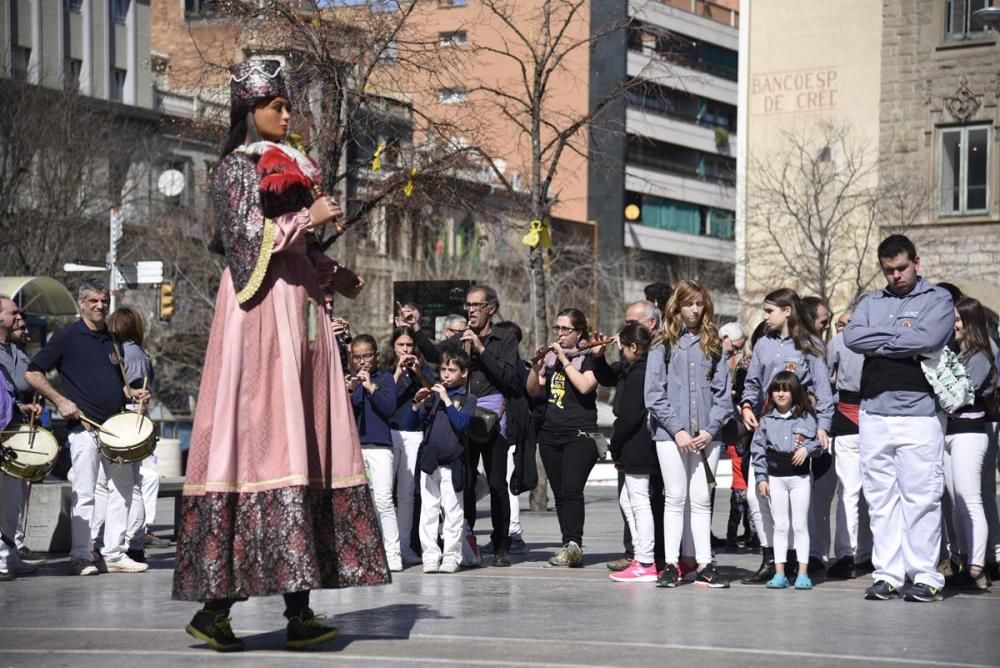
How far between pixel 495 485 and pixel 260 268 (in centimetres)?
580

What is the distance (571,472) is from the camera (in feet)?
45.1

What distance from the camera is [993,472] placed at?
12789mm

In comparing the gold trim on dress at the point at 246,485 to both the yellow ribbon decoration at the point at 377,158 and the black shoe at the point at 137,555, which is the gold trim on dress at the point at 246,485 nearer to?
→ the black shoe at the point at 137,555

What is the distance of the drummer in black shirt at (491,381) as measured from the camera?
45.5 ft

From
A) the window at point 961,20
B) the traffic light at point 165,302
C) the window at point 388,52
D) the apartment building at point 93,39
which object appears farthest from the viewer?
the apartment building at point 93,39

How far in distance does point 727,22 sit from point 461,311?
71350mm

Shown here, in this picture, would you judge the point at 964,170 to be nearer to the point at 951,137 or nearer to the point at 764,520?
the point at 951,137

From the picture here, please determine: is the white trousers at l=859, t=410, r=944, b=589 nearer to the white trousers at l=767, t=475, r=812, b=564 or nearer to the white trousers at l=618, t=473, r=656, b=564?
the white trousers at l=767, t=475, r=812, b=564

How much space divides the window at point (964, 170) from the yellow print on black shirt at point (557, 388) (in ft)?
101

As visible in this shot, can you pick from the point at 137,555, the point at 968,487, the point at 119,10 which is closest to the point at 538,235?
the point at 137,555

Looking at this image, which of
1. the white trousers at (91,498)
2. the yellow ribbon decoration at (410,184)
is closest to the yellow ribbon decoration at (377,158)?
the yellow ribbon decoration at (410,184)

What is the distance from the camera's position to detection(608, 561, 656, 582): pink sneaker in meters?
12.5

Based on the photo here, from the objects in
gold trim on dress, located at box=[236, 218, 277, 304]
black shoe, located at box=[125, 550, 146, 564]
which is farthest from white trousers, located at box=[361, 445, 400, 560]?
gold trim on dress, located at box=[236, 218, 277, 304]

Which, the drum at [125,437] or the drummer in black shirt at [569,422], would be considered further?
the drummer in black shirt at [569,422]
